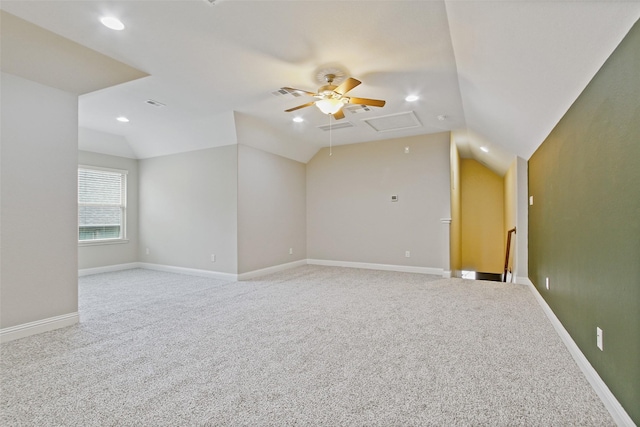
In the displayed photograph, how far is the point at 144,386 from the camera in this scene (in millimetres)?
2006

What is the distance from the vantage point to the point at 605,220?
1828 millimetres

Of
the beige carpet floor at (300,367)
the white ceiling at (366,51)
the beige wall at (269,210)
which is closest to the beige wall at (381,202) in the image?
the beige wall at (269,210)

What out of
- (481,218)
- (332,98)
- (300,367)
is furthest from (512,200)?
(300,367)

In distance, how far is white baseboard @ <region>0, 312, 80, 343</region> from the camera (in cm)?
276

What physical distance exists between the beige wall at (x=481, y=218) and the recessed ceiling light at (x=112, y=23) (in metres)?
7.90

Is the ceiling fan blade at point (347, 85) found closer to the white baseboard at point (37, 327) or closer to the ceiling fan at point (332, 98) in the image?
the ceiling fan at point (332, 98)

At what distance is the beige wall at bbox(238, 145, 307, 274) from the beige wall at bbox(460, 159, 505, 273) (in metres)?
4.48

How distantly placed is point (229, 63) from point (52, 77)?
1.65 metres

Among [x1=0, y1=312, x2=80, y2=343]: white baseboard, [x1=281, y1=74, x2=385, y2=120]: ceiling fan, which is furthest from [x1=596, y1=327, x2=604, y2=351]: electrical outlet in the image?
[x1=0, y1=312, x2=80, y2=343]: white baseboard

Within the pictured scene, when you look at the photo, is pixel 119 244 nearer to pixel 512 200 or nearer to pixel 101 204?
pixel 101 204

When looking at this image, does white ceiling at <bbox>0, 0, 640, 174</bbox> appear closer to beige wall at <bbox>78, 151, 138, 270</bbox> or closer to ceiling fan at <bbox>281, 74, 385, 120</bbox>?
ceiling fan at <bbox>281, 74, 385, 120</bbox>

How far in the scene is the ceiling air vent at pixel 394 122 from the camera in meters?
4.82

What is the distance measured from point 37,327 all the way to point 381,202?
17.5 feet

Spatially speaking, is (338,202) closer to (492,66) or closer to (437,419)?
(492,66)
